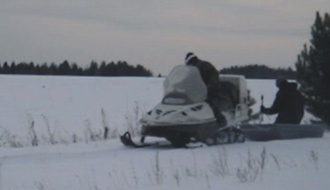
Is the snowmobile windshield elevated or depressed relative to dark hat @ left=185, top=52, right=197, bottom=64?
depressed

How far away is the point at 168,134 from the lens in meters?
12.7

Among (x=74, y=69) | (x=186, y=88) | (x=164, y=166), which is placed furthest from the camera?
(x=74, y=69)

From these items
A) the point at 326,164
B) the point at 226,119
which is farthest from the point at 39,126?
the point at 326,164

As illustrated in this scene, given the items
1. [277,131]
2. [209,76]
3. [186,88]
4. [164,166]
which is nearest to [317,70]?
[277,131]

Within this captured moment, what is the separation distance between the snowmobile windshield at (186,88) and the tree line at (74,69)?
56999 millimetres

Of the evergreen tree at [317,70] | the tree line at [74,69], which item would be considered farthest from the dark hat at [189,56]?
the tree line at [74,69]

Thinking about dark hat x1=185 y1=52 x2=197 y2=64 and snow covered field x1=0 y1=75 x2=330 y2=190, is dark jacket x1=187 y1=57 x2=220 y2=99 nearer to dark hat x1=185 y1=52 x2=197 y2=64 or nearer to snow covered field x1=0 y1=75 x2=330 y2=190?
dark hat x1=185 y1=52 x2=197 y2=64

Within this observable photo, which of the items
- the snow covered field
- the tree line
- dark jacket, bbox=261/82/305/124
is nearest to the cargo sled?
the snow covered field

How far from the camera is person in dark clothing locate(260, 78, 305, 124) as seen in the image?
50.7ft

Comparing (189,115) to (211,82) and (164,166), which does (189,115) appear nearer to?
(211,82)

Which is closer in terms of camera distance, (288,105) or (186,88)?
(186,88)

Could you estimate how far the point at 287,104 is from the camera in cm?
1558

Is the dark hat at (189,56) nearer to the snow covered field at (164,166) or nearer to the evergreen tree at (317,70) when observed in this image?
the snow covered field at (164,166)

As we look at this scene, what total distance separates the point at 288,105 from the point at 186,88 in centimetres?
343
